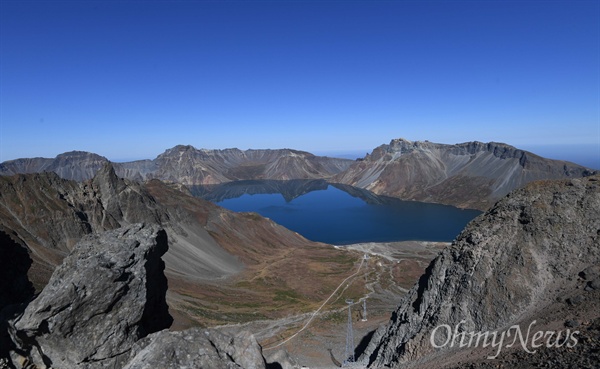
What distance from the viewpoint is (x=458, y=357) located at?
86.9 feet

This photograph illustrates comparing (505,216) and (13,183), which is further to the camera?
(13,183)

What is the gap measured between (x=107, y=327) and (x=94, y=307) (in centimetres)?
120

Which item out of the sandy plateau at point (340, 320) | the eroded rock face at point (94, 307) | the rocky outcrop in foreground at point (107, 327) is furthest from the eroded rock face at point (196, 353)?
the sandy plateau at point (340, 320)

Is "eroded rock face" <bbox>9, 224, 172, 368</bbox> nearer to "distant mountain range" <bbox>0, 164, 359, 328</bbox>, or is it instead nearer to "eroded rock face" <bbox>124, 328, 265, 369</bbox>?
"eroded rock face" <bbox>124, 328, 265, 369</bbox>

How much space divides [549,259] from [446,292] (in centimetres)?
874

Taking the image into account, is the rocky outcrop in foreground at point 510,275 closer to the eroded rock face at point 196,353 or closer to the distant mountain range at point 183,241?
the eroded rock face at point 196,353

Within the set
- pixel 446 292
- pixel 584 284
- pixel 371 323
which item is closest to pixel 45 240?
pixel 371 323

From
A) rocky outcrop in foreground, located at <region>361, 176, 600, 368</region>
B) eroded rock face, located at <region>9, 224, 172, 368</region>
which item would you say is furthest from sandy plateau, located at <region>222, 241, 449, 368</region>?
eroded rock face, located at <region>9, 224, 172, 368</region>

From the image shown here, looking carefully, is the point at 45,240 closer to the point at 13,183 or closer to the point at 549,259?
the point at 13,183

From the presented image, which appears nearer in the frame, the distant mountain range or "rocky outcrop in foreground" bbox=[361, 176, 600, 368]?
"rocky outcrop in foreground" bbox=[361, 176, 600, 368]

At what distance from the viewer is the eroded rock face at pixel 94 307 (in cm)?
1764

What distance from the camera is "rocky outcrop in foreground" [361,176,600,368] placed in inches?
1139

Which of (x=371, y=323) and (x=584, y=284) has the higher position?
(x=584, y=284)

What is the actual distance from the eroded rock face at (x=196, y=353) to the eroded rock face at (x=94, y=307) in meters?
4.37
